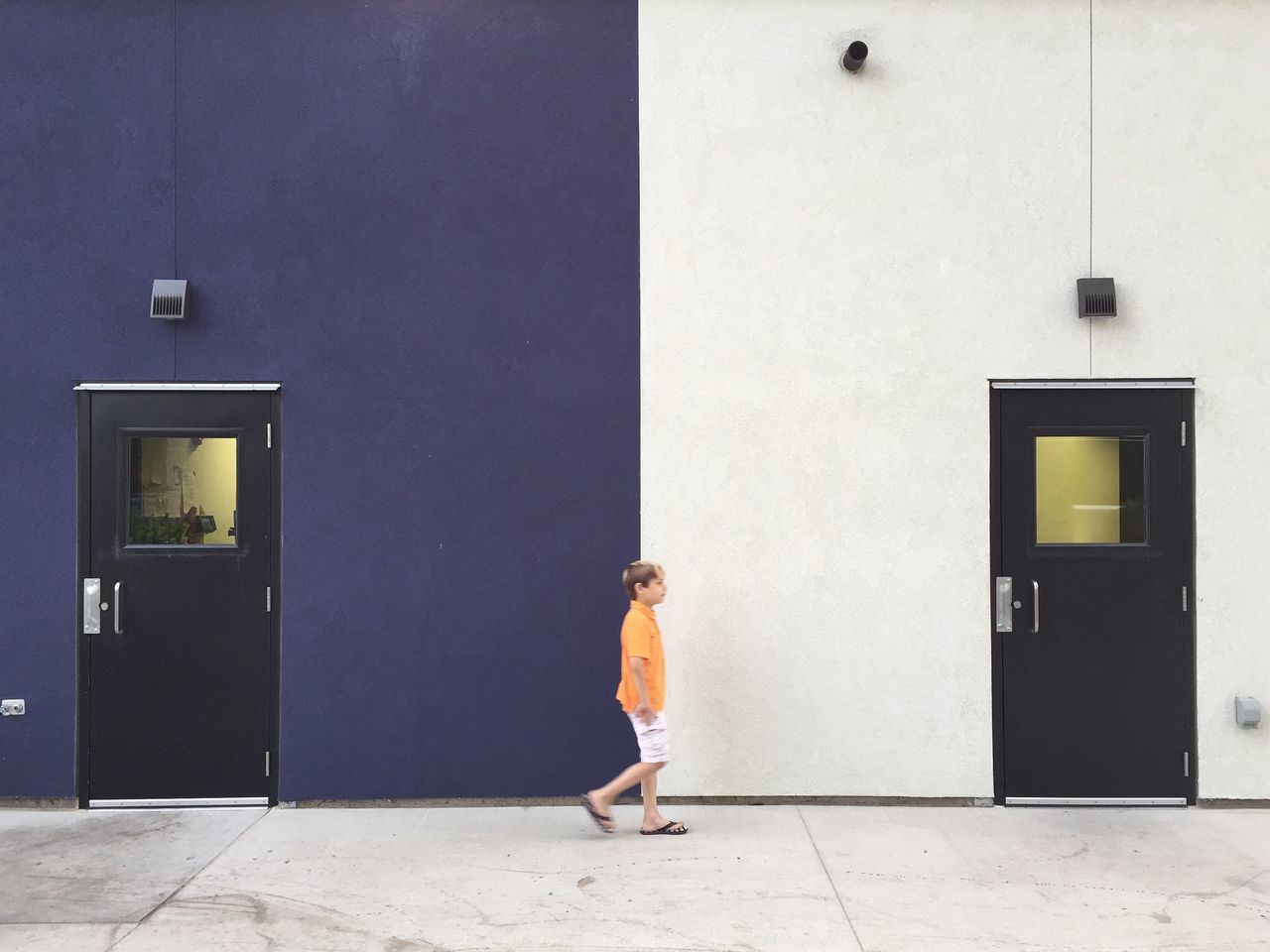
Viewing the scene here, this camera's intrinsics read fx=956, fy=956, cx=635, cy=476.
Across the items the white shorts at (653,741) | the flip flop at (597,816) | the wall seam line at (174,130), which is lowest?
the flip flop at (597,816)

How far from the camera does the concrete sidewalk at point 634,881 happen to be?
152 inches

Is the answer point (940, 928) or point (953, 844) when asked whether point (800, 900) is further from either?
point (953, 844)

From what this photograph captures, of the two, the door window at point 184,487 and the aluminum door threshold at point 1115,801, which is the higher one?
the door window at point 184,487

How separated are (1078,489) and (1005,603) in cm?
→ 79

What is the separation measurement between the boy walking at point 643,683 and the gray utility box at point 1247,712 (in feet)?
11.0

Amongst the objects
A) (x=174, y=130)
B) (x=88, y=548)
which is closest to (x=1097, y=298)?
(x=174, y=130)

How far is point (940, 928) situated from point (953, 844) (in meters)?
1.04

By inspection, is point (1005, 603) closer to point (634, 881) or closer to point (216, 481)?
point (634, 881)

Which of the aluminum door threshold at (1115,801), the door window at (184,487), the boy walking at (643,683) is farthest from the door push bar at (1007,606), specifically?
the door window at (184,487)

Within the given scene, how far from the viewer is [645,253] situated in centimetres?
564

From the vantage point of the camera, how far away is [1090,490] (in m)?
5.60

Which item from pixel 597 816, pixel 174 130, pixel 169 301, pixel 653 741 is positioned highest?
pixel 174 130

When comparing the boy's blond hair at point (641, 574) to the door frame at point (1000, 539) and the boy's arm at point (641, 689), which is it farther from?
the door frame at point (1000, 539)

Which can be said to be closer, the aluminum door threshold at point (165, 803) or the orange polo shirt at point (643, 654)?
the orange polo shirt at point (643, 654)
